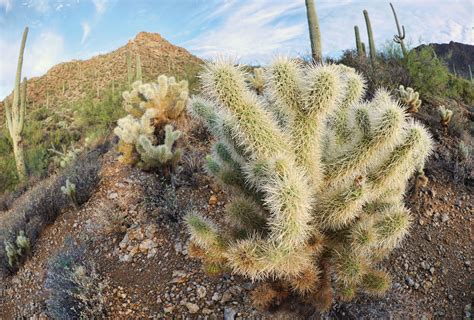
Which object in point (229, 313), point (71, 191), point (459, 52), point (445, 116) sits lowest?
point (459, 52)

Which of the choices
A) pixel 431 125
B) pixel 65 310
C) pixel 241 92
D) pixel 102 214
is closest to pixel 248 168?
pixel 241 92

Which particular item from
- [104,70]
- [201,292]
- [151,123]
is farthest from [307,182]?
[104,70]

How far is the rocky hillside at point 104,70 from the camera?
107ft

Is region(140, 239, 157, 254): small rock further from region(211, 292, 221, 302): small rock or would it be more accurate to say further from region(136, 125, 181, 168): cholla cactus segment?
region(136, 125, 181, 168): cholla cactus segment

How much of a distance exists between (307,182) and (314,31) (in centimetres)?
763

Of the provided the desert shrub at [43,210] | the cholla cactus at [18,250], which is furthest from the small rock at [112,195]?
the cholla cactus at [18,250]

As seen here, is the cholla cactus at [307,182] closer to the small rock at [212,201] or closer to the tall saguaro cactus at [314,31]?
the small rock at [212,201]

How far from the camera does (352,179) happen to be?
3150mm

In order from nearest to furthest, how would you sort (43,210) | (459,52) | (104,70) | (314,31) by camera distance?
1. (43,210)
2. (314,31)
3. (104,70)
4. (459,52)

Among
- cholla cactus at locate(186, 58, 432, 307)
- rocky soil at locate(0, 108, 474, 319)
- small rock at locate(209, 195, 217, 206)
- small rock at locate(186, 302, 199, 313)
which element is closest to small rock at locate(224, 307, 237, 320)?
rocky soil at locate(0, 108, 474, 319)

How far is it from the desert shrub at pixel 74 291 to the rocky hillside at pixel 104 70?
27150 millimetres

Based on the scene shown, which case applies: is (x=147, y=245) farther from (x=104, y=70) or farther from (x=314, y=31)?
(x=104, y=70)

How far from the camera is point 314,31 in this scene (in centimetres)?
982

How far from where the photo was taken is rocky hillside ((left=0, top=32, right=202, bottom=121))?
3275 cm
